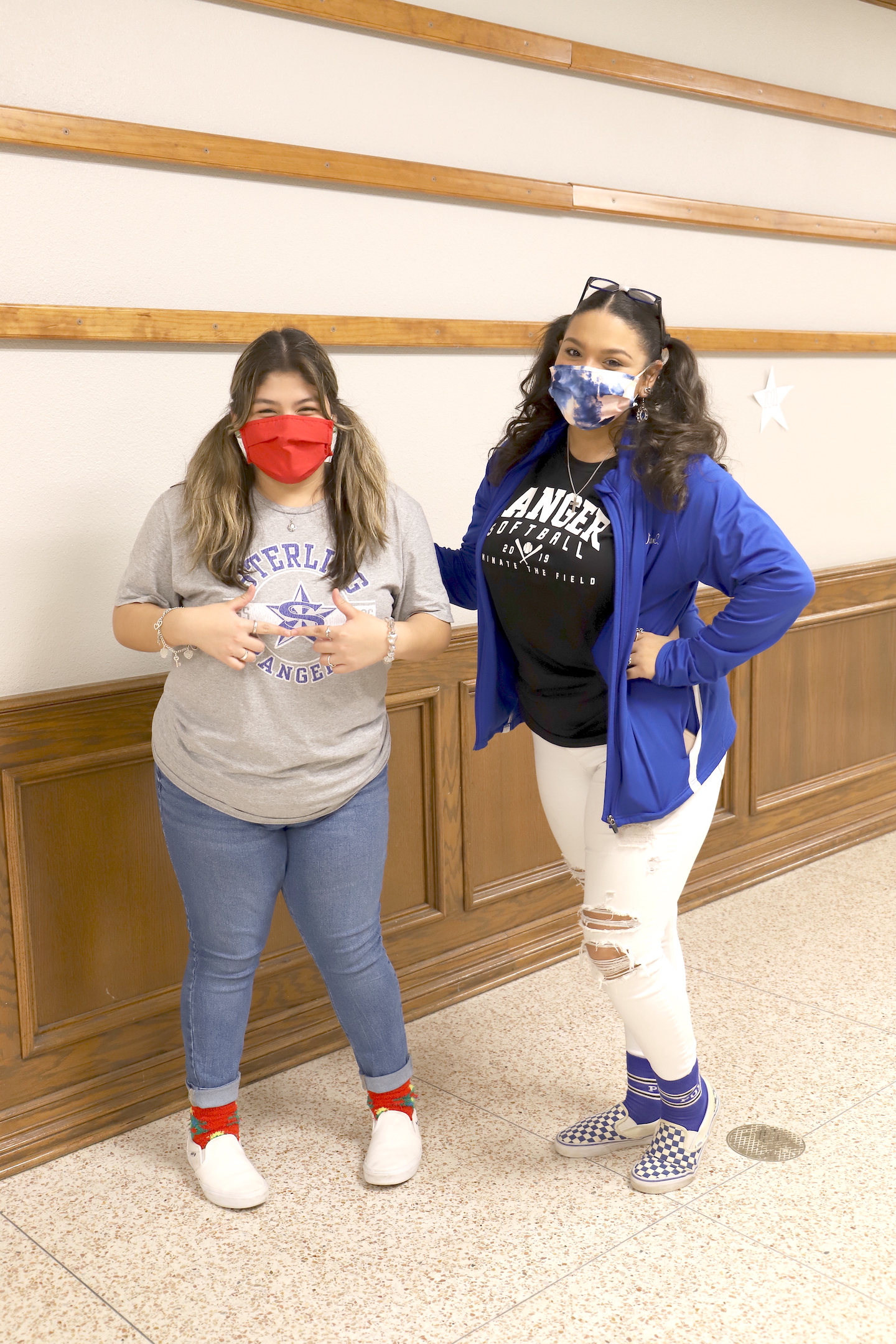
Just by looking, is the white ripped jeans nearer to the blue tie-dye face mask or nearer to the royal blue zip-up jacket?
the royal blue zip-up jacket

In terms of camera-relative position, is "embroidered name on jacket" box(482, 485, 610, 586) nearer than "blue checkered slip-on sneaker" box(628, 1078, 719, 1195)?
Yes

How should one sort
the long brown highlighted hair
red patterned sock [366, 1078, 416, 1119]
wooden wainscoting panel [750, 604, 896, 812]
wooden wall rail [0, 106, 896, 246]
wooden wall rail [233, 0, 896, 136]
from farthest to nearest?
1. wooden wainscoting panel [750, 604, 896, 812]
2. wooden wall rail [233, 0, 896, 136]
3. red patterned sock [366, 1078, 416, 1119]
4. wooden wall rail [0, 106, 896, 246]
5. the long brown highlighted hair

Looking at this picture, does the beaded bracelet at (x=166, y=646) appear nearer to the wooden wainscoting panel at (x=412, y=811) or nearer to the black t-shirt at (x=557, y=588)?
the black t-shirt at (x=557, y=588)

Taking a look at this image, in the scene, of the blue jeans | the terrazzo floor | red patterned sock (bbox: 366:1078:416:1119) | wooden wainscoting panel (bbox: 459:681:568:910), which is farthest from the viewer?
wooden wainscoting panel (bbox: 459:681:568:910)

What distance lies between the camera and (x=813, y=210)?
383 cm

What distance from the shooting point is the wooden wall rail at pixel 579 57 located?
2.62m

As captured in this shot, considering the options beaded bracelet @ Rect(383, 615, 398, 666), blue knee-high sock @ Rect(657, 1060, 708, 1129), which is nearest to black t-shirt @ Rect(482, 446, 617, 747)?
beaded bracelet @ Rect(383, 615, 398, 666)

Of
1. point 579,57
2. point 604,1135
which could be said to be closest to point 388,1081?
point 604,1135

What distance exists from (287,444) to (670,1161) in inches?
57.5

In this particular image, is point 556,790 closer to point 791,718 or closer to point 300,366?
point 300,366

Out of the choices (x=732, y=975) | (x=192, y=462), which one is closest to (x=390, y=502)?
(x=192, y=462)

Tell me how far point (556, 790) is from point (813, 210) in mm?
2549

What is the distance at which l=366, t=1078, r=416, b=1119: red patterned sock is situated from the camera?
234 centimetres

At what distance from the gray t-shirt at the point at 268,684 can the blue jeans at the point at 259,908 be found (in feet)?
0.18
